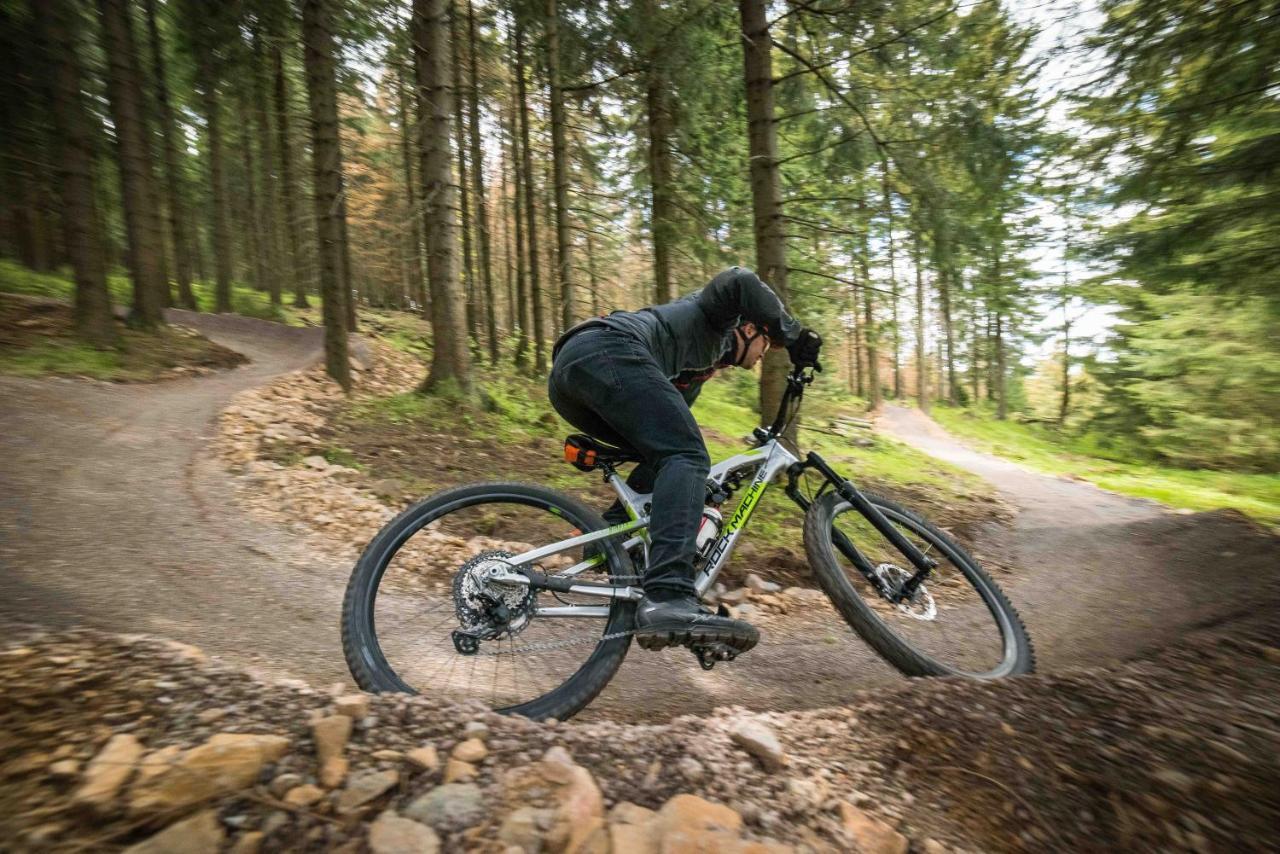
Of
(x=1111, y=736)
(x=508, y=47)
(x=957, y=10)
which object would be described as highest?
(x=508, y=47)

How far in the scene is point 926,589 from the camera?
3.21 meters

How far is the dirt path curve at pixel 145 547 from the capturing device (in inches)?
110

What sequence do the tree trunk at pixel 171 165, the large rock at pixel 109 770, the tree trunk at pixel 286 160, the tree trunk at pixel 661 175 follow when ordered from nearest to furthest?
1. the large rock at pixel 109 770
2. the tree trunk at pixel 661 175
3. the tree trunk at pixel 171 165
4. the tree trunk at pixel 286 160

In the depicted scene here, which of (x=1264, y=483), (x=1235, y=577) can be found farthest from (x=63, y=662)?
(x=1264, y=483)

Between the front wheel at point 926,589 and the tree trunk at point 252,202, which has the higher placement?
the tree trunk at point 252,202

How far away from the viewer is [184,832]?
131cm

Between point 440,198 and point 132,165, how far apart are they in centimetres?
734

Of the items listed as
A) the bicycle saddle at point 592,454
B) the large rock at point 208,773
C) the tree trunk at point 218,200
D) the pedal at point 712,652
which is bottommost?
the pedal at point 712,652

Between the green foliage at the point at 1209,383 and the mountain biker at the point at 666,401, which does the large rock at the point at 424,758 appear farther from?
the green foliage at the point at 1209,383

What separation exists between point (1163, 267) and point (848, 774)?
7247mm

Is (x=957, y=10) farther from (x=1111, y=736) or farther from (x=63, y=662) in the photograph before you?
(x=63, y=662)

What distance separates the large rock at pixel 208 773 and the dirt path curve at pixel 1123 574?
13.0 feet

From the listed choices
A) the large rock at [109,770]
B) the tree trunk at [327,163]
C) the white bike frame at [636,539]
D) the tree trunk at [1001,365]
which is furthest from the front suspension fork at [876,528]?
the tree trunk at [1001,365]

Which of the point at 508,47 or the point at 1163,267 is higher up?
the point at 508,47
